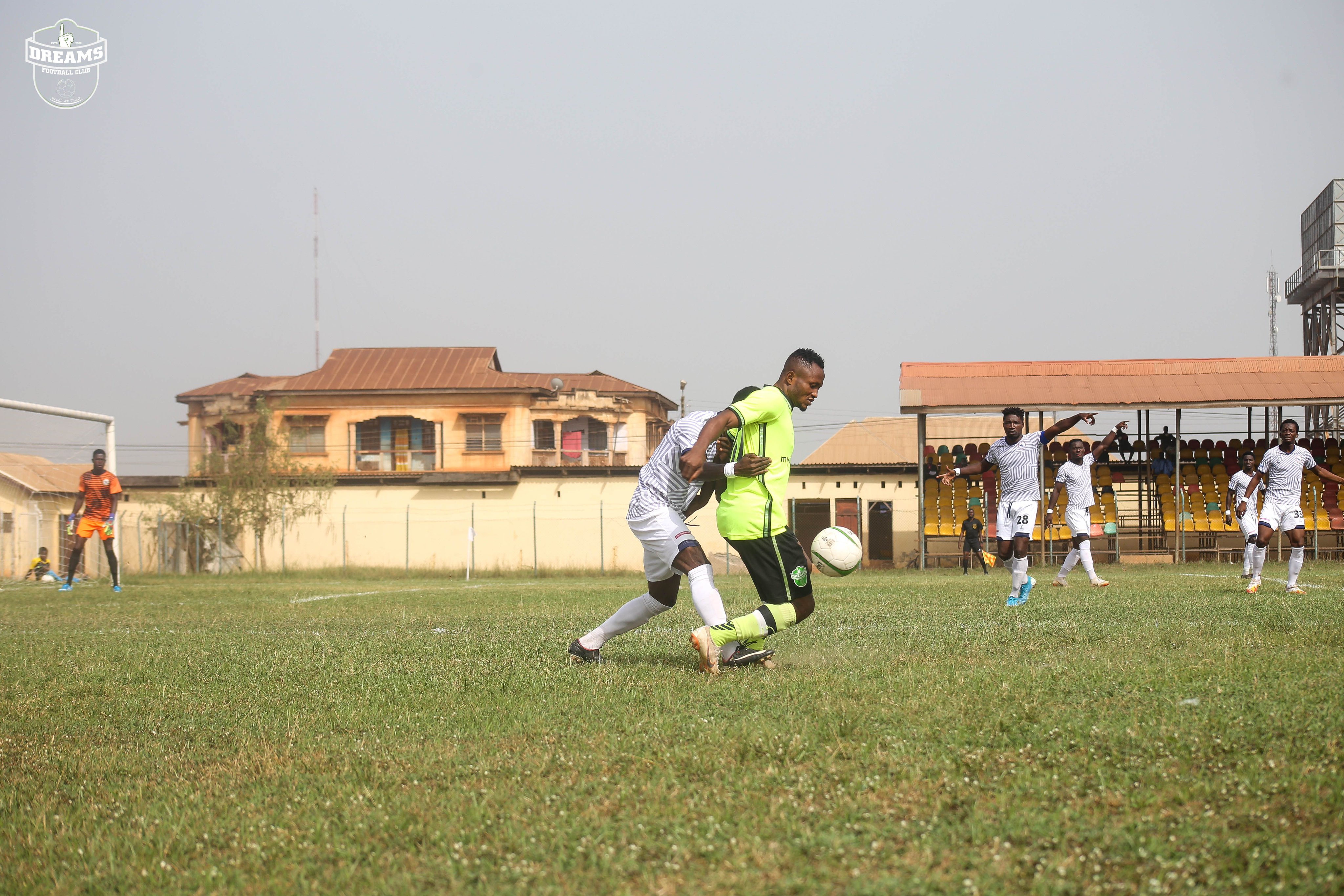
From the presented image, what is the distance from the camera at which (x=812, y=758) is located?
4148 mm

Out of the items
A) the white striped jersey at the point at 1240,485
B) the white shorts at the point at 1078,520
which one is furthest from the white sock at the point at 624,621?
the white striped jersey at the point at 1240,485

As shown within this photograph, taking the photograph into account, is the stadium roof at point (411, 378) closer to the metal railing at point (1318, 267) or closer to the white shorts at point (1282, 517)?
the metal railing at point (1318, 267)

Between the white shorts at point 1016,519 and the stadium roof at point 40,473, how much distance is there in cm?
1692

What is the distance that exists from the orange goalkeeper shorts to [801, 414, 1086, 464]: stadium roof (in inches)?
1609

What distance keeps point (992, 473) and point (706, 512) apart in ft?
36.5

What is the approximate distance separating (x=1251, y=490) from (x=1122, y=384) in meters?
13.2

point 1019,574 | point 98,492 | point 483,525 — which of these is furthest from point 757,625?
point 483,525

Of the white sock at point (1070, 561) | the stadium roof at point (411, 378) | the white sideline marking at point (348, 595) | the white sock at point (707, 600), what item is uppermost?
the stadium roof at point (411, 378)

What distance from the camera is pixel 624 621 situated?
23.7 ft

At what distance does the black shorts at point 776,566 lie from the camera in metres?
6.46

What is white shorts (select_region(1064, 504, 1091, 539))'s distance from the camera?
55.1 feet

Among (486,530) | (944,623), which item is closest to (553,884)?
(944,623)

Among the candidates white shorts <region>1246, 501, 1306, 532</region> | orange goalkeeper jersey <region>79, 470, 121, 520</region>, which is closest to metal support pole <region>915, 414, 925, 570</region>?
white shorts <region>1246, 501, 1306, 532</region>

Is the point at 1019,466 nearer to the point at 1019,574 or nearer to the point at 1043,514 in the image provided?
the point at 1019,574
